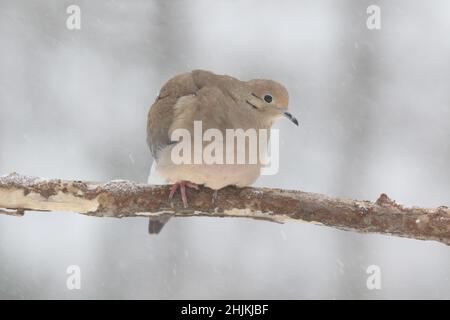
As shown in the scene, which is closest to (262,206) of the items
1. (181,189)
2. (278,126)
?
(181,189)

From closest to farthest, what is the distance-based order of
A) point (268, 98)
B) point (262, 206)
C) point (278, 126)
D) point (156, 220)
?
1. point (262, 206)
2. point (268, 98)
3. point (156, 220)
4. point (278, 126)

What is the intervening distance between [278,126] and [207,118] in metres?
3.67

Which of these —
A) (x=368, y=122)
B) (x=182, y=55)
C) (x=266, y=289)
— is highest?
(x=182, y=55)

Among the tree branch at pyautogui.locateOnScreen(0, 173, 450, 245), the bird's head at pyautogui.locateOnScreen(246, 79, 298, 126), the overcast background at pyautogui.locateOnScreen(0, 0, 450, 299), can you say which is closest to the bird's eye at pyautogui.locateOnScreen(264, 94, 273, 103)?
the bird's head at pyautogui.locateOnScreen(246, 79, 298, 126)

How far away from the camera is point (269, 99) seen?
404 cm

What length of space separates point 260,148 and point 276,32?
4.52 metres

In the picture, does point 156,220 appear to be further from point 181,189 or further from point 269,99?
point 269,99

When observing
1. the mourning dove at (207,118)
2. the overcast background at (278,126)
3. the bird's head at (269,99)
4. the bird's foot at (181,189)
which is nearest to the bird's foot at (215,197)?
the mourning dove at (207,118)

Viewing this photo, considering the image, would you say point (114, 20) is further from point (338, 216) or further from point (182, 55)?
point (338, 216)

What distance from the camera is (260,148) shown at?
3.96 meters

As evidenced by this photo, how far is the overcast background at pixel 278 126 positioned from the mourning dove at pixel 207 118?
3123 millimetres

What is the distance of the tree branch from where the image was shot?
3.59m

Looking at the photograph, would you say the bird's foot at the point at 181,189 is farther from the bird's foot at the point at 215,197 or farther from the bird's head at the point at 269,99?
the bird's head at the point at 269,99

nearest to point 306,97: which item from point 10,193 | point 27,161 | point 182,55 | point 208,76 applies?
point 182,55
